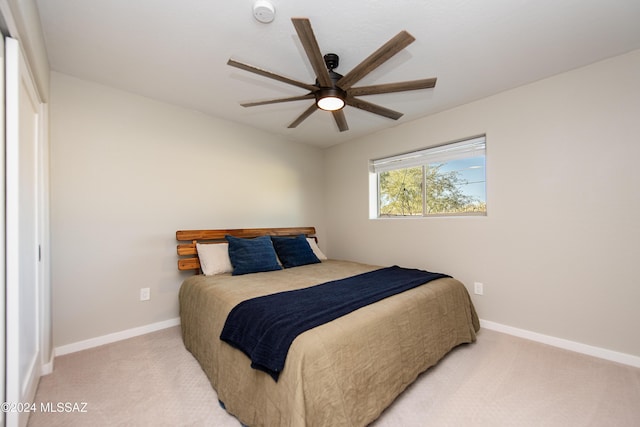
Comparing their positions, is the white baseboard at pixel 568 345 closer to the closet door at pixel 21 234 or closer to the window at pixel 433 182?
the window at pixel 433 182

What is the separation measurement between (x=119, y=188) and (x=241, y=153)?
54.6 inches

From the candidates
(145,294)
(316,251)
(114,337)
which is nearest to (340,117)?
(316,251)

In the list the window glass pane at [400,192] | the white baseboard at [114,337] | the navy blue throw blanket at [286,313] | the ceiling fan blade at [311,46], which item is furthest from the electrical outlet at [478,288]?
the white baseboard at [114,337]

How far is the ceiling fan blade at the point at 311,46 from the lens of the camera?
1240 millimetres

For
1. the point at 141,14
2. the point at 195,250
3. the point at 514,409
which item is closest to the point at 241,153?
the point at 195,250

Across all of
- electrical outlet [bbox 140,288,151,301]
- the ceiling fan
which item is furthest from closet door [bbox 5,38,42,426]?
the ceiling fan

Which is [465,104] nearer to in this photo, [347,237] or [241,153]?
[347,237]

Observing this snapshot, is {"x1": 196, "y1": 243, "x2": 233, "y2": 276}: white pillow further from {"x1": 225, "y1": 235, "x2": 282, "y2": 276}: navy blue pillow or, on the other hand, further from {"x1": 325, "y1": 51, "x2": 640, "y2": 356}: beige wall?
{"x1": 325, "y1": 51, "x2": 640, "y2": 356}: beige wall

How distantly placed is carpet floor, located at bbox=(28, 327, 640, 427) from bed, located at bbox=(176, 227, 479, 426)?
4.4 inches

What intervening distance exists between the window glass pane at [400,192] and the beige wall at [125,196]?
194 centimetres

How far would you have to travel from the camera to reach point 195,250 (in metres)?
2.87

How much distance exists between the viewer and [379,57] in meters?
1.47

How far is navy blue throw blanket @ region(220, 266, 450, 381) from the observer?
1336 millimetres

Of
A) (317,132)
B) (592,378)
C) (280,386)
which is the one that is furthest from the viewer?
(317,132)
